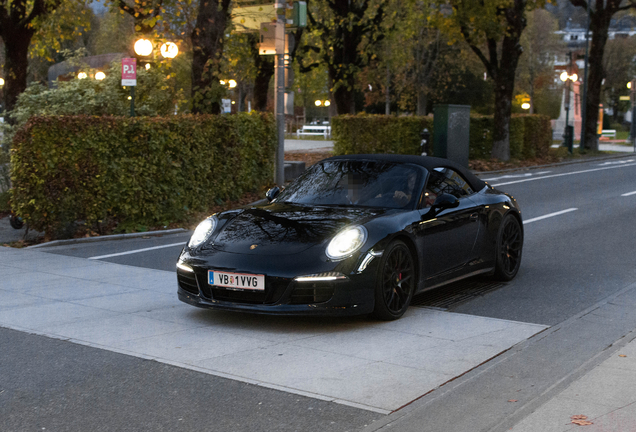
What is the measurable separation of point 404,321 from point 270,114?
35.0 feet

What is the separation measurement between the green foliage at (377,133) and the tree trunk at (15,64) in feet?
29.8

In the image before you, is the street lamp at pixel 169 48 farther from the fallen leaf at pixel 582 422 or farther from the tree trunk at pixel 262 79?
the fallen leaf at pixel 582 422

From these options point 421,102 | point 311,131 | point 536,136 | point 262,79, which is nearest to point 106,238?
point 262,79

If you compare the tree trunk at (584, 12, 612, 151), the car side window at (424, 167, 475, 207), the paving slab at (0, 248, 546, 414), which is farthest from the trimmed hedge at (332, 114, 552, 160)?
the paving slab at (0, 248, 546, 414)

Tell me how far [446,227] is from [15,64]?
1837 cm

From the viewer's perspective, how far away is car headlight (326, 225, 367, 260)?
6.29 meters

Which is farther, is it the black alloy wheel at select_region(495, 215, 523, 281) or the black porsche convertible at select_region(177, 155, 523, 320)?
the black alloy wheel at select_region(495, 215, 523, 281)

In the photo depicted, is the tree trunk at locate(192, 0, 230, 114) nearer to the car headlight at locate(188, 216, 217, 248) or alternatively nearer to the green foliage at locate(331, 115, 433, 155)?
the green foliage at locate(331, 115, 433, 155)

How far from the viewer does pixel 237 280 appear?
6.27 m

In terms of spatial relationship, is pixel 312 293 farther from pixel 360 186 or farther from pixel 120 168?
pixel 120 168

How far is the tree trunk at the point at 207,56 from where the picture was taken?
1662 cm

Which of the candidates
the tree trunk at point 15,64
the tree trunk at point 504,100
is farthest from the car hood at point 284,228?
the tree trunk at point 504,100

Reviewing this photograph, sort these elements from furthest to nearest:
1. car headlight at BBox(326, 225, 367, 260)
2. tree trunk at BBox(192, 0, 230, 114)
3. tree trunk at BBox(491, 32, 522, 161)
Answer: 1. tree trunk at BBox(491, 32, 522, 161)
2. tree trunk at BBox(192, 0, 230, 114)
3. car headlight at BBox(326, 225, 367, 260)

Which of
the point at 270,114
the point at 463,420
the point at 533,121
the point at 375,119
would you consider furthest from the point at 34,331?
the point at 533,121
